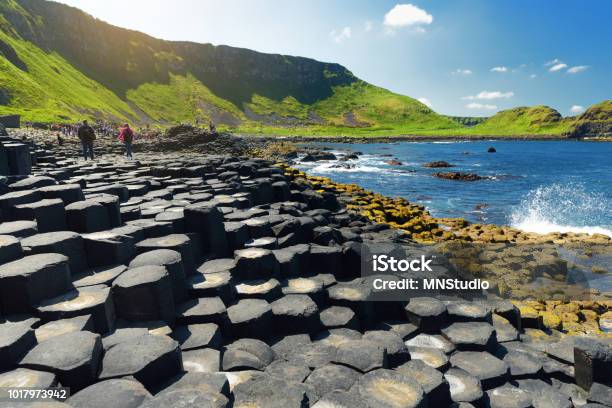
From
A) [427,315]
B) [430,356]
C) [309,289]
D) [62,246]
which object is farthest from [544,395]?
[62,246]

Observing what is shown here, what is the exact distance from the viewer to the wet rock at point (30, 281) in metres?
4.76

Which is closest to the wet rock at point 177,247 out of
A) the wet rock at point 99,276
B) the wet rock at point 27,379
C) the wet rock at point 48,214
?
the wet rock at point 99,276

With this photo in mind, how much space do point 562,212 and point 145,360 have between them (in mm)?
27857

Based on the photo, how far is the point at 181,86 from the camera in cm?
16175

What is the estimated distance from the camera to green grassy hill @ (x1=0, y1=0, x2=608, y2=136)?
105750mm

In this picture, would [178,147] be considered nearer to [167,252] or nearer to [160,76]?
[167,252]

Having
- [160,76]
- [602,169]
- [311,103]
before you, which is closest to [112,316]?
[602,169]

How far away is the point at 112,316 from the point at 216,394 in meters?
2.36

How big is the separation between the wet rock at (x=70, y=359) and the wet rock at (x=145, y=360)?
0.14 m

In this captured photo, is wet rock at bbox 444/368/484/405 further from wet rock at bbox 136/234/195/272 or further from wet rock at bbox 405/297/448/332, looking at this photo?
wet rock at bbox 136/234/195/272

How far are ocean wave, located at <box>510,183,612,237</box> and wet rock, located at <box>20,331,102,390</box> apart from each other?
21.5 meters

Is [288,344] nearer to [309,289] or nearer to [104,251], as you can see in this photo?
[309,289]

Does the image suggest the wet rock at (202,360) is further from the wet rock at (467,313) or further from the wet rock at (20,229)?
the wet rock at (467,313)

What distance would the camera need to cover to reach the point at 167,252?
606 centimetres
